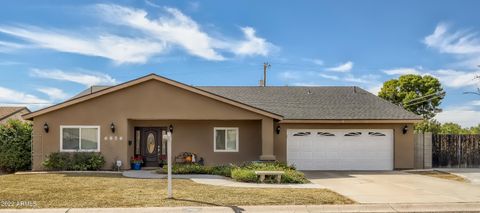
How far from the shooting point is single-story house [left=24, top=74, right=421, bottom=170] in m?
18.4

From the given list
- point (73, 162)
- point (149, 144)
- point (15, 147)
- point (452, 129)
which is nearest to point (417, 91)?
point (452, 129)

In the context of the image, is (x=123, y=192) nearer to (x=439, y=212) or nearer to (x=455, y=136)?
(x=439, y=212)

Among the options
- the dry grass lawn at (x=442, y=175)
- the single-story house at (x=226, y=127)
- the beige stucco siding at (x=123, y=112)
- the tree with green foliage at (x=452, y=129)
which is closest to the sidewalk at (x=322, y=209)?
the dry grass lawn at (x=442, y=175)

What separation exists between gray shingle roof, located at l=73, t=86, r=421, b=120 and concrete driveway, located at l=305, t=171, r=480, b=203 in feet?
14.5

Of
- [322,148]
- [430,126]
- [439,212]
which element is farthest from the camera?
[430,126]

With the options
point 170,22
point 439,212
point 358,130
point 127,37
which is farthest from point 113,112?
point 439,212

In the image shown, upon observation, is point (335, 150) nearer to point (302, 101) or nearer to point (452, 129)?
point (302, 101)

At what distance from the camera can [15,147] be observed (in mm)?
19047

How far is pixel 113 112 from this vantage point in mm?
18500

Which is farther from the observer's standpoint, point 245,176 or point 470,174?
point 470,174

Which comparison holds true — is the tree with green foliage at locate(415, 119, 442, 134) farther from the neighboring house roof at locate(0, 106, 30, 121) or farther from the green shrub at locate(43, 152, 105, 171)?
the neighboring house roof at locate(0, 106, 30, 121)

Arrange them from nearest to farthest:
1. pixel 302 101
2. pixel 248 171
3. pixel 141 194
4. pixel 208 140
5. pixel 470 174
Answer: pixel 141 194 → pixel 248 171 → pixel 470 174 → pixel 208 140 → pixel 302 101

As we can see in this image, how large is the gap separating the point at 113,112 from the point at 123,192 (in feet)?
24.8

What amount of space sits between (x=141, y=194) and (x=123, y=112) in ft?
25.9
